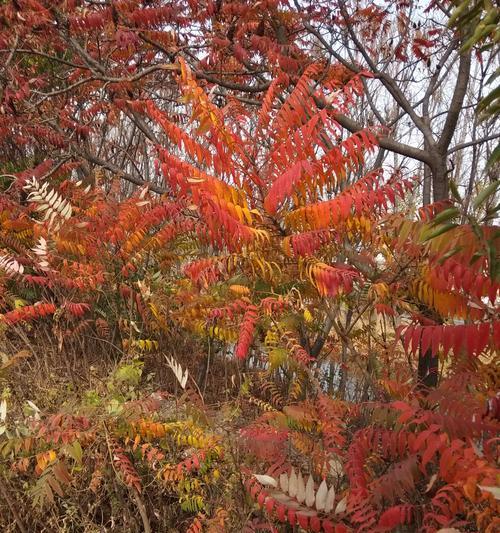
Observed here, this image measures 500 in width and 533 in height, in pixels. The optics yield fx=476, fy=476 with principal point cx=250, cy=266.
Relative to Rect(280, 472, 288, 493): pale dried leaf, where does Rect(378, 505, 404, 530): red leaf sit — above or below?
below

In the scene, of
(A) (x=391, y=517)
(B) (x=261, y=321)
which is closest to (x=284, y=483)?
(A) (x=391, y=517)

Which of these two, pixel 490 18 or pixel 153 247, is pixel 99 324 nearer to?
pixel 153 247

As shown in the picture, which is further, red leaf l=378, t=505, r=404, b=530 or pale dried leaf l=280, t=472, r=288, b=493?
red leaf l=378, t=505, r=404, b=530

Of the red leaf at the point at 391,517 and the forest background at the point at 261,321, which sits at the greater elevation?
the forest background at the point at 261,321

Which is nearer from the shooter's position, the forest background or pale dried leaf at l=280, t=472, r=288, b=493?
pale dried leaf at l=280, t=472, r=288, b=493

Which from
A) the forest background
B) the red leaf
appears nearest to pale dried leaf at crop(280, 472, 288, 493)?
the forest background

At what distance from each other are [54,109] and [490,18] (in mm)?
6844

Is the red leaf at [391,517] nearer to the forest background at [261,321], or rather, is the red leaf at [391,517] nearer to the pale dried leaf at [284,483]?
the forest background at [261,321]

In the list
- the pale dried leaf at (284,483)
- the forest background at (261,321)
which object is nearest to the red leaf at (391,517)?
the forest background at (261,321)

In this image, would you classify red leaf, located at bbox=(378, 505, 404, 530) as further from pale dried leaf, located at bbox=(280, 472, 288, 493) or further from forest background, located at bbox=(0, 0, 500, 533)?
pale dried leaf, located at bbox=(280, 472, 288, 493)

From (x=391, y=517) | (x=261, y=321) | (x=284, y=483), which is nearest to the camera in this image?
(x=284, y=483)

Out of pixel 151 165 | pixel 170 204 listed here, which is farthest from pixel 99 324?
pixel 151 165

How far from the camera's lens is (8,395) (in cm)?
375

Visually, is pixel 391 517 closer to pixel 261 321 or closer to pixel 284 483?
pixel 284 483
